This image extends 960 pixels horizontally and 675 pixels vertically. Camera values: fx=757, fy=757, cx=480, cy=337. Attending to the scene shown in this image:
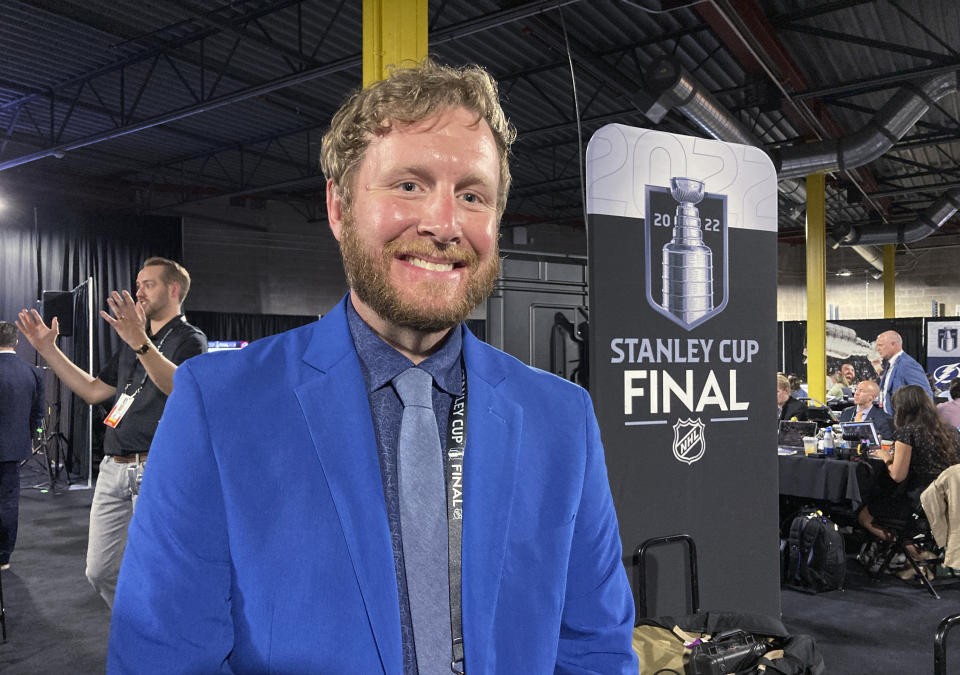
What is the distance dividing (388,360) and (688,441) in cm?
192

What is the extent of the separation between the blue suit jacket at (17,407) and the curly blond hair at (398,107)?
15.2 ft

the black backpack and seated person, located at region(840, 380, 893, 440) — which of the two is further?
seated person, located at region(840, 380, 893, 440)

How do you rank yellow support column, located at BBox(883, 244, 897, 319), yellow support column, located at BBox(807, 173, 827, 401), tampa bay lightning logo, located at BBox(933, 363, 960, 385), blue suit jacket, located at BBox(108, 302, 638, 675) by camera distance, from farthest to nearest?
yellow support column, located at BBox(883, 244, 897, 319) < tampa bay lightning logo, located at BBox(933, 363, 960, 385) < yellow support column, located at BBox(807, 173, 827, 401) < blue suit jacket, located at BBox(108, 302, 638, 675)

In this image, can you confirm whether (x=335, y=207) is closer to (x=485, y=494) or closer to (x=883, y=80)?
(x=485, y=494)

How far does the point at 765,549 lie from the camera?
2.81 metres

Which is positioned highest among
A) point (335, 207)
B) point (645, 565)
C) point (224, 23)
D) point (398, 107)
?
point (224, 23)

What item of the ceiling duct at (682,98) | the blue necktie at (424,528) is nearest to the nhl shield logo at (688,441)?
the blue necktie at (424,528)

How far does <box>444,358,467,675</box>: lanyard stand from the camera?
32.5 inches

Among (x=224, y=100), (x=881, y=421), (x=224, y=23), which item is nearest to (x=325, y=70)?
(x=224, y=23)

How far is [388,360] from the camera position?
90 cm

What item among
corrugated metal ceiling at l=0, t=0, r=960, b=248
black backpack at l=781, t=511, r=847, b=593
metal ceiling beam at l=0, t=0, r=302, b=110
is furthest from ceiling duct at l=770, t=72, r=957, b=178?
metal ceiling beam at l=0, t=0, r=302, b=110

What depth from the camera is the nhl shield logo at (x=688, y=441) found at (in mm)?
2576

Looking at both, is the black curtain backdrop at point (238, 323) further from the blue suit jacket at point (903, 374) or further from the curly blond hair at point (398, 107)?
the curly blond hair at point (398, 107)

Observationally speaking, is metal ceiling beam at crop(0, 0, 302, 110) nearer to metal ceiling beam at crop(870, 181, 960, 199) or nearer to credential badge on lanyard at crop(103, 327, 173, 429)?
credential badge on lanyard at crop(103, 327, 173, 429)
